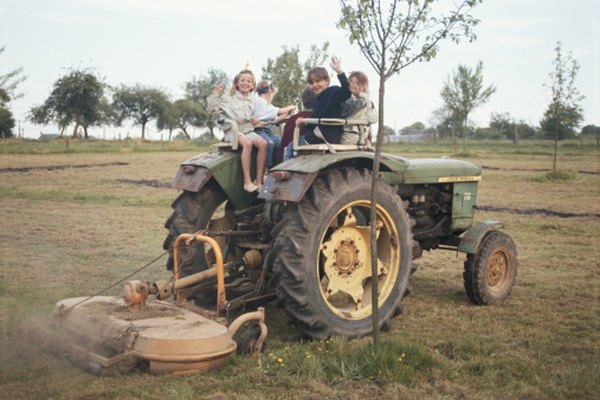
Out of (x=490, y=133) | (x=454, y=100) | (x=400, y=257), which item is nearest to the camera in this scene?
(x=400, y=257)

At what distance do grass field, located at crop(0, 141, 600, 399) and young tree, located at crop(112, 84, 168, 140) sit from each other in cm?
7036

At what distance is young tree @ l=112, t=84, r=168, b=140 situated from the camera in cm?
8125

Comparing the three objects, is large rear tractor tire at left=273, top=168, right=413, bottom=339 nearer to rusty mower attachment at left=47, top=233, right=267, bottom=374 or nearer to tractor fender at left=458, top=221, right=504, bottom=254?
rusty mower attachment at left=47, top=233, right=267, bottom=374

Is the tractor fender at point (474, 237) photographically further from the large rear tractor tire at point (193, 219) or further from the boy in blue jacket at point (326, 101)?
the large rear tractor tire at point (193, 219)

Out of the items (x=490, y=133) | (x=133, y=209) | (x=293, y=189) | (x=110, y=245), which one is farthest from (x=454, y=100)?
(x=293, y=189)

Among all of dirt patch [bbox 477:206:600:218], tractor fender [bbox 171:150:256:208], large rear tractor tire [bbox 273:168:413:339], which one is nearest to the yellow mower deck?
large rear tractor tire [bbox 273:168:413:339]

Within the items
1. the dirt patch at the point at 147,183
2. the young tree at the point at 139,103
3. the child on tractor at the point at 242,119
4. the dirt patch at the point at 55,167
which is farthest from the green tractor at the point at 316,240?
the young tree at the point at 139,103

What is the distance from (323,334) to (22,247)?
5395 mm

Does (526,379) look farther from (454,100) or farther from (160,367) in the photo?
(454,100)

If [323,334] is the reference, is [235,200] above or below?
above

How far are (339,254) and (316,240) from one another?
0.46m

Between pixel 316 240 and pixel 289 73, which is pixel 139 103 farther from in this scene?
pixel 316 240

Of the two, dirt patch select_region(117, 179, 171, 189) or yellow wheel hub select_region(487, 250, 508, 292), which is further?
dirt patch select_region(117, 179, 171, 189)

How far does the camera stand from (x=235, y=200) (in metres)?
6.08
